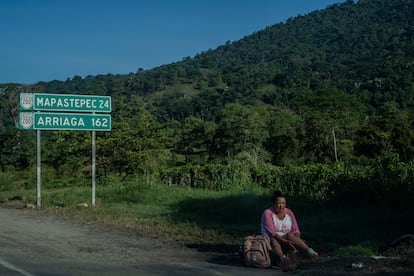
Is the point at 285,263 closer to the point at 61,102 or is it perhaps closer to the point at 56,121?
the point at 56,121

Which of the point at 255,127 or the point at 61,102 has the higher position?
the point at 255,127

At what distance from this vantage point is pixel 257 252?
25.5 feet

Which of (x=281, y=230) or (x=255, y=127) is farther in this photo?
(x=255, y=127)

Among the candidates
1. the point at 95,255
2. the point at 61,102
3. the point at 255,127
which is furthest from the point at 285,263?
the point at 255,127

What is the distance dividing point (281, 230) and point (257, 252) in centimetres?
74

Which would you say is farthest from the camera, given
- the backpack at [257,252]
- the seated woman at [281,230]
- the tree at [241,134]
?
the tree at [241,134]

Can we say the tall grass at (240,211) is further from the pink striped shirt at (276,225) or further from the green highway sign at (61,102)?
the green highway sign at (61,102)

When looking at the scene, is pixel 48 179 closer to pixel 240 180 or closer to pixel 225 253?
pixel 240 180

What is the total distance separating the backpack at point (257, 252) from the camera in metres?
7.75

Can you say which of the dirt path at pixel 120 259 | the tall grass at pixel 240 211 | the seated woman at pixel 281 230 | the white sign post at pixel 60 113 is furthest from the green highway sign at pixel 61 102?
the seated woman at pixel 281 230

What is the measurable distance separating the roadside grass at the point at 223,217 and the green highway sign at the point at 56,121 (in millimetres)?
2719

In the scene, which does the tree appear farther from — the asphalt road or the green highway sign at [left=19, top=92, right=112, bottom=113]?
the asphalt road

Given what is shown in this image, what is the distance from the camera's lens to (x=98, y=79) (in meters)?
181

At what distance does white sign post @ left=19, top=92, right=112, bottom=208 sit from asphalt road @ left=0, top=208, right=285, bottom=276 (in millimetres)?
5079
